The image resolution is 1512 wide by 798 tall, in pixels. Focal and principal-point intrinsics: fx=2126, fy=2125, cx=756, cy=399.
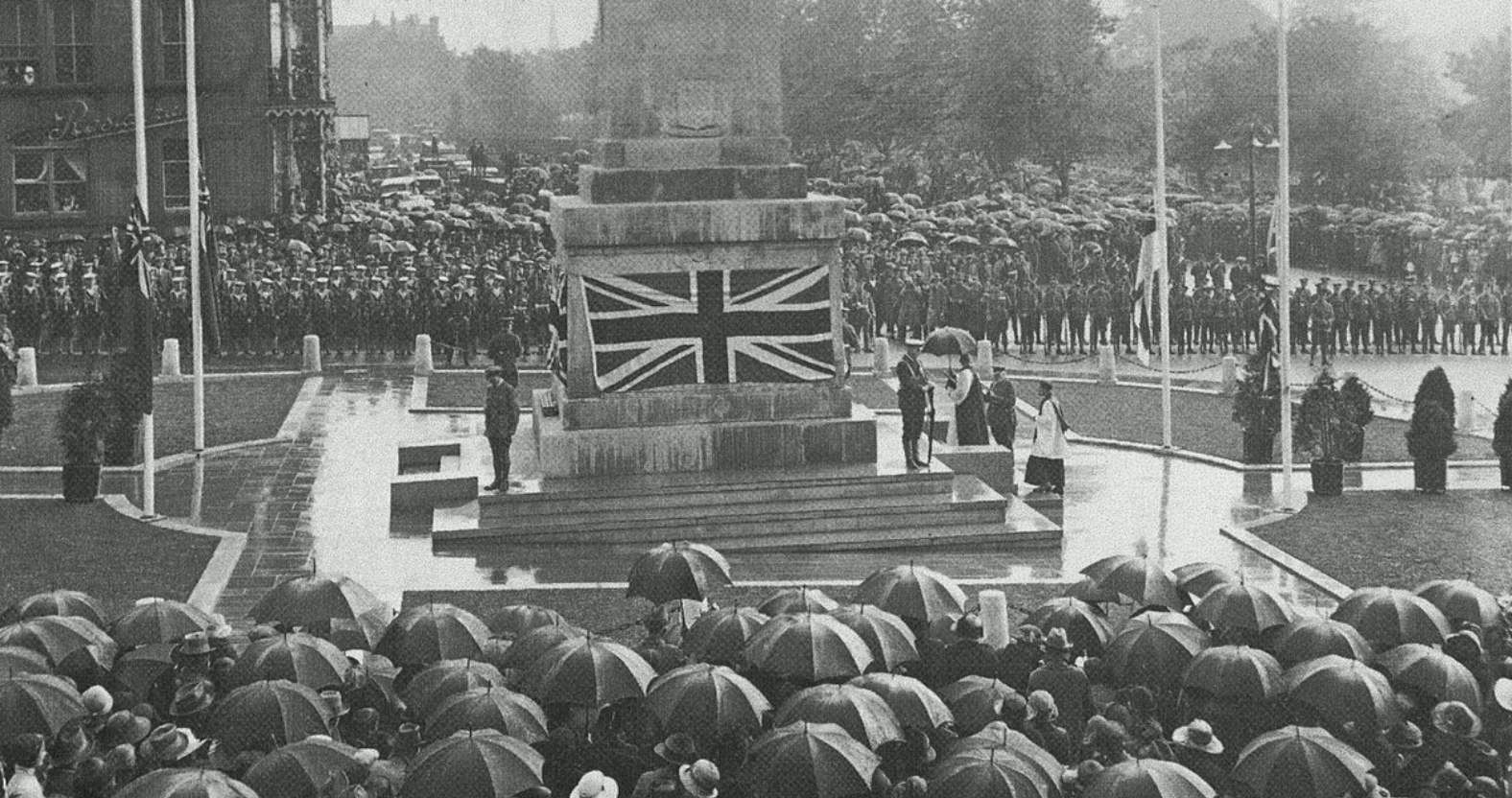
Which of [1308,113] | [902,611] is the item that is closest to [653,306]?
[902,611]

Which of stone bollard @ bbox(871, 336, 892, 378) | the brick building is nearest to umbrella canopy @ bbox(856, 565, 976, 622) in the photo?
stone bollard @ bbox(871, 336, 892, 378)

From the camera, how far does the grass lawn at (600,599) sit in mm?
19469

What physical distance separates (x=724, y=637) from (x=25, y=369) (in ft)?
→ 83.2

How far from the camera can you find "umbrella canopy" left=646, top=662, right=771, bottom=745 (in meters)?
11.9

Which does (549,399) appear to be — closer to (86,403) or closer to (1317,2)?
(86,403)

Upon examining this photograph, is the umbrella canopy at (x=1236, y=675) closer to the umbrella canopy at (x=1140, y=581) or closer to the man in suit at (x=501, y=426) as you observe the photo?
the umbrella canopy at (x=1140, y=581)

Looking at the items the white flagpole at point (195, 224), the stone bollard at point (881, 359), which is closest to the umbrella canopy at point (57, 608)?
the white flagpole at point (195, 224)

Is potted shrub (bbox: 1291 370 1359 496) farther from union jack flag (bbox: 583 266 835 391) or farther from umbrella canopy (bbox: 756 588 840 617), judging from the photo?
umbrella canopy (bbox: 756 588 840 617)

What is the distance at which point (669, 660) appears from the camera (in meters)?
13.7

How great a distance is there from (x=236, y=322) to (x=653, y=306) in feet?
62.0

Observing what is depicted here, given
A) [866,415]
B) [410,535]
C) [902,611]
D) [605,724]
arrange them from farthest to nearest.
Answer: [866,415] → [410,535] → [902,611] → [605,724]

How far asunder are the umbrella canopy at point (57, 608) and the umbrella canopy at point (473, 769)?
15.3 ft

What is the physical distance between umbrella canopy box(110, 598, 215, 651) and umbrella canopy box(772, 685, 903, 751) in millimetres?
4583

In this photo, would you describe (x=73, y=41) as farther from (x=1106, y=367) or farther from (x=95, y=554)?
(x=95, y=554)
